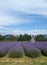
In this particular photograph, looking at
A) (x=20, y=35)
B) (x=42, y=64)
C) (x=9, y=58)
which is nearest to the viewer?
(x=42, y=64)

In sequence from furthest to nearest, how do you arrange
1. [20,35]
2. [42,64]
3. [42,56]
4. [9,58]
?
[20,35] < [42,56] < [9,58] < [42,64]

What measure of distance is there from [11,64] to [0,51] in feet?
8.90

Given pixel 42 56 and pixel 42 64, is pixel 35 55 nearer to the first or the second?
pixel 42 56

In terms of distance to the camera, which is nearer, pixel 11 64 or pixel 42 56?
pixel 11 64

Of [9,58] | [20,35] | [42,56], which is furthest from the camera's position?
[20,35]

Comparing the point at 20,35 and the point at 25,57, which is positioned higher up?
the point at 20,35

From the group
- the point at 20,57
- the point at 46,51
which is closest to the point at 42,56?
the point at 46,51

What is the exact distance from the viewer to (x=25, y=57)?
13.2m

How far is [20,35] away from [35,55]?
1759 cm

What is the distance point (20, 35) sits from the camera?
101ft

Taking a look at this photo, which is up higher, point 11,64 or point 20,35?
point 20,35

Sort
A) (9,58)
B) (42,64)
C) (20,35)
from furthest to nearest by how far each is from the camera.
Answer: (20,35) → (9,58) → (42,64)

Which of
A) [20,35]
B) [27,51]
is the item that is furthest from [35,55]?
[20,35]

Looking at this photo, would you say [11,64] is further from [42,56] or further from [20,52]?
[42,56]
